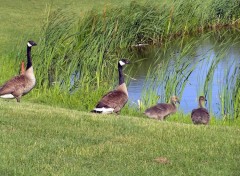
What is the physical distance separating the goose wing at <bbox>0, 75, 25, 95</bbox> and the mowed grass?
1.95 metres

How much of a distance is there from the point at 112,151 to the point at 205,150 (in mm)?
1330

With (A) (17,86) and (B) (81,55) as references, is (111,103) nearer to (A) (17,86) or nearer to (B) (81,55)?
(A) (17,86)

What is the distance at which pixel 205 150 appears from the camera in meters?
9.69

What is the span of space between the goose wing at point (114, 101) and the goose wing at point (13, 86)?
181 centimetres

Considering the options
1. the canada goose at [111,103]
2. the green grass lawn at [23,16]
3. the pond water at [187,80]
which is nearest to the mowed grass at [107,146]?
the canada goose at [111,103]

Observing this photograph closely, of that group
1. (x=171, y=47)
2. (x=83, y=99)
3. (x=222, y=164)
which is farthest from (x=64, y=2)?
(x=222, y=164)

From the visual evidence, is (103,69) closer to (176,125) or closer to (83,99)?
(83,99)

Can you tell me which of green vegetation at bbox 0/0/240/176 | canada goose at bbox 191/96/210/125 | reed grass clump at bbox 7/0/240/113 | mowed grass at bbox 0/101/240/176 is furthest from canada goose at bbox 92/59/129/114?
reed grass clump at bbox 7/0/240/113

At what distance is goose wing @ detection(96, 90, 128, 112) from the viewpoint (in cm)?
1304

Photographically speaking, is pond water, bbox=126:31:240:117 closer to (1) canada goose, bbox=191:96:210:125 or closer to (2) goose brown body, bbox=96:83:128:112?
(1) canada goose, bbox=191:96:210:125

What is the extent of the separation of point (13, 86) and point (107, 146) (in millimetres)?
4628

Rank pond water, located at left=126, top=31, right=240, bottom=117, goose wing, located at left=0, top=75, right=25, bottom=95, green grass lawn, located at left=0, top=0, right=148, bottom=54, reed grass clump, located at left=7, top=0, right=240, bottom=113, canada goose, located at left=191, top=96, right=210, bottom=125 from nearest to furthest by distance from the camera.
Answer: canada goose, located at left=191, top=96, right=210, bottom=125
goose wing, located at left=0, top=75, right=25, bottom=95
pond water, located at left=126, top=31, right=240, bottom=117
reed grass clump, located at left=7, top=0, right=240, bottom=113
green grass lawn, located at left=0, top=0, right=148, bottom=54

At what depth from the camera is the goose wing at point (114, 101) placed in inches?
513

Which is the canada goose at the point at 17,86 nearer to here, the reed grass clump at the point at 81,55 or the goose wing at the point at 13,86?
the goose wing at the point at 13,86
